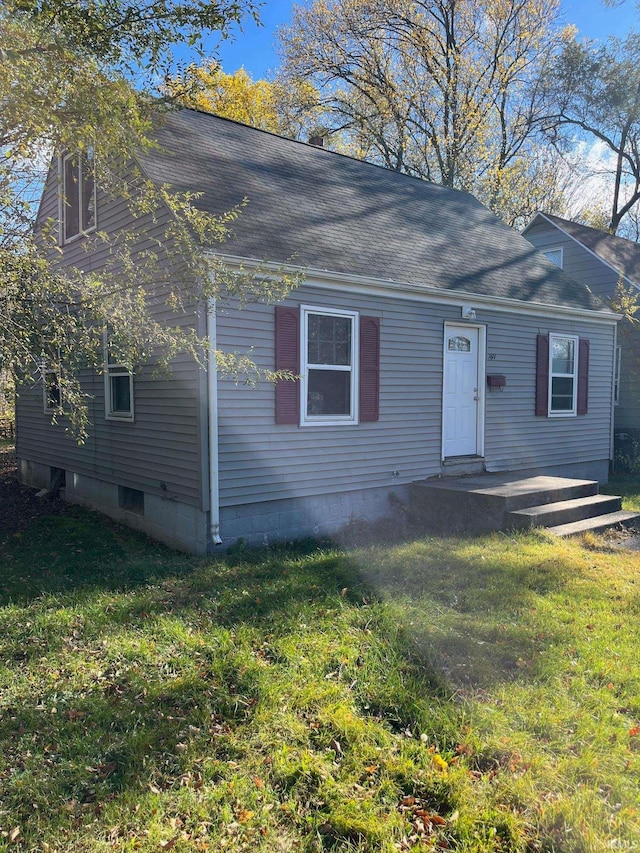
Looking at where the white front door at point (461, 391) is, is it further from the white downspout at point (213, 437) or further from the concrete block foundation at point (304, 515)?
the white downspout at point (213, 437)

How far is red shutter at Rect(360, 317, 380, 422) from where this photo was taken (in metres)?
7.89

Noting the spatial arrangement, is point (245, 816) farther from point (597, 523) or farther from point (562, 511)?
point (597, 523)

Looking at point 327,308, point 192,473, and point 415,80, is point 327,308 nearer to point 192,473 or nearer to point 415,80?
point 192,473

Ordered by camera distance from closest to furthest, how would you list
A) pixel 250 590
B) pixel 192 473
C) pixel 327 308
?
pixel 250 590
pixel 192 473
pixel 327 308

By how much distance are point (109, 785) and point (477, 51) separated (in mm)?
25769

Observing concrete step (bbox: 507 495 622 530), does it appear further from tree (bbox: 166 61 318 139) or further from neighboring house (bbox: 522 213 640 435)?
tree (bbox: 166 61 318 139)

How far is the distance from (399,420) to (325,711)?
5429 millimetres

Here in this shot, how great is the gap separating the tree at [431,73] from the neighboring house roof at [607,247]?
535 cm

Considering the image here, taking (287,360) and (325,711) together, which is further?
(287,360)

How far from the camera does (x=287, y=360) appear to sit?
713 centimetres

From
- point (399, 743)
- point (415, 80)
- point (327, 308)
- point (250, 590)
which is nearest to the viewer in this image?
point (399, 743)

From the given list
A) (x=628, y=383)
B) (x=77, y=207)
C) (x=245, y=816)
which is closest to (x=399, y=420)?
(x=77, y=207)

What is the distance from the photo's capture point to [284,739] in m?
3.19

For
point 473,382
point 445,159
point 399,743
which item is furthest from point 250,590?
point 445,159
